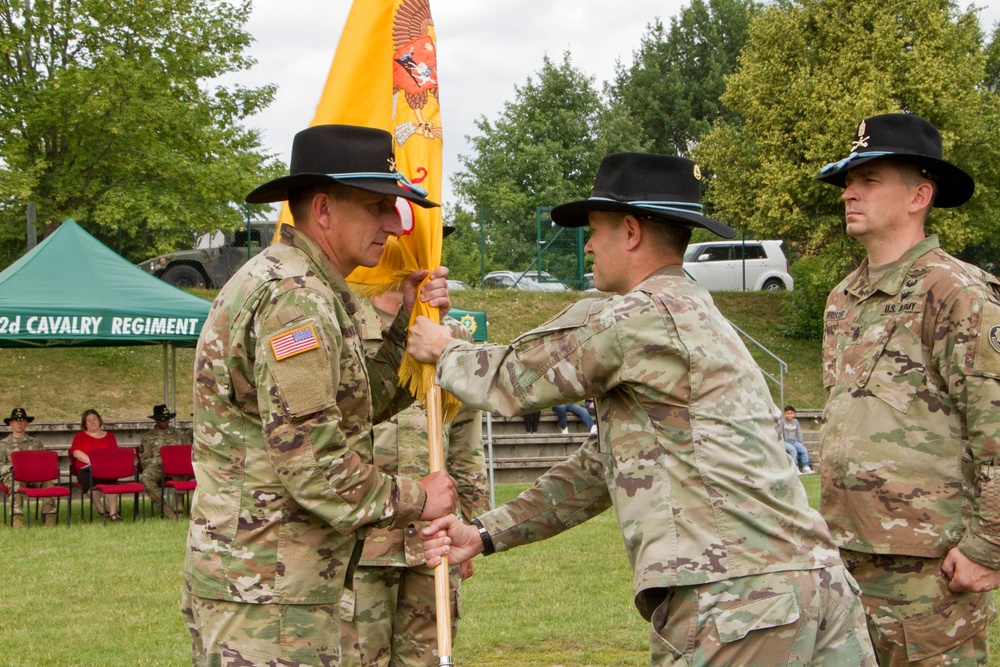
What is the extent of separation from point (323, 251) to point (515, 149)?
134ft

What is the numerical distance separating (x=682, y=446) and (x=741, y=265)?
102ft

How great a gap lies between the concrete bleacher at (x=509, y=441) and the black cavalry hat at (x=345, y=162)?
1358 centimetres

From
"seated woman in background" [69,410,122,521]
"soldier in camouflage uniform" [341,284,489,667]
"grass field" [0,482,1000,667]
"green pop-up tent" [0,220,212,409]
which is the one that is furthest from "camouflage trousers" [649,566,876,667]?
"seated woman in background" [69,410,122,521]

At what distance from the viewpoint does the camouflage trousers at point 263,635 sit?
3.39 metres

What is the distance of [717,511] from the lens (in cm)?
327

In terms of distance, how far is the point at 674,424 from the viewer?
3.34 metres

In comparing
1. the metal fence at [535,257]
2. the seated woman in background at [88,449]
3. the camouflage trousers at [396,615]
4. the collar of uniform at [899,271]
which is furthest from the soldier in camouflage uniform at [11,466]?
the metal fence at [535,257]

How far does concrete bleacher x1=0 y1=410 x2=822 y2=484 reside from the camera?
1783 cm

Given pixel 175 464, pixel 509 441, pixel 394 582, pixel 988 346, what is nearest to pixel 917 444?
pixel 988 346

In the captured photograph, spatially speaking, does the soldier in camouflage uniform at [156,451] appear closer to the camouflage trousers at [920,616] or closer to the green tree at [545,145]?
the camouflage trousers at [920,616]

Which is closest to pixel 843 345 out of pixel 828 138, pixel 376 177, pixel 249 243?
pixel 376 177

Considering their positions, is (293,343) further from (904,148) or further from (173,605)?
(173,605)

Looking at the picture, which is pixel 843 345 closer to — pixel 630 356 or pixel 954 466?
pixel 954 466

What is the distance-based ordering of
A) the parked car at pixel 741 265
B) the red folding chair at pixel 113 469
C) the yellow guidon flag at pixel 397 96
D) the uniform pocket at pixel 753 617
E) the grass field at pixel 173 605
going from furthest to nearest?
the parked car at pixel 741 265
the red folding chair at pixel 113 469
the grass field at pixel 173 605
the yellow guidon flag at pixel 397 96
the uniform pocket at pixel 753 617
